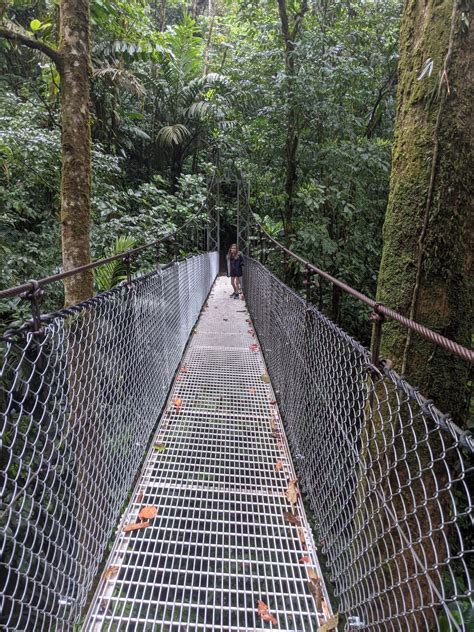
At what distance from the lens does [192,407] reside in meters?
Answer: 2.82

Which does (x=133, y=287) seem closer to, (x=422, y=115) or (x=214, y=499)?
(x=214, y=499)

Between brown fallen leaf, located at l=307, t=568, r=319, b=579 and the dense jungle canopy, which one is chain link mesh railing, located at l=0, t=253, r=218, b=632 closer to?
the dense jungle canopy

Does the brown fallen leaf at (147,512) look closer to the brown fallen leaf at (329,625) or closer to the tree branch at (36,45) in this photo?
the brown fallen leaf at (329,625)

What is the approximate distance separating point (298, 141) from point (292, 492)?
4108 mm

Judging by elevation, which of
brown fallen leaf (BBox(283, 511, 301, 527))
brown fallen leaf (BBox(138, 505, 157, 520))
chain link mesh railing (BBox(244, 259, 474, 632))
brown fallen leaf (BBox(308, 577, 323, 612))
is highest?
chain link mesh railing (BBox(244, 259, 474, 632))

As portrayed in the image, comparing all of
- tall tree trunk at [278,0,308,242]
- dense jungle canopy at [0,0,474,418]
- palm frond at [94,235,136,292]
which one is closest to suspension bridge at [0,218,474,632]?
dense jungle canopy at [0,0,474,418]

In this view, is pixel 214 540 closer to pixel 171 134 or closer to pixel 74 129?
pixel 74 129

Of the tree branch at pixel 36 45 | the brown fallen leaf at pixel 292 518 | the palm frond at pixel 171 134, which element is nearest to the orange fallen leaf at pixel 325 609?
the brown fallen leaf at pixel 292 518

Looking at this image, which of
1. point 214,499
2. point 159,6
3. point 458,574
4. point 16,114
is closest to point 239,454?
point 214,499

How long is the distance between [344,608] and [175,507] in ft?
2.70

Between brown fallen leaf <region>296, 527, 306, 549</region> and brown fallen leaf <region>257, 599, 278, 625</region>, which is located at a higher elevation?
brown fallen leaf <region>296, 527, 306, 549</region>

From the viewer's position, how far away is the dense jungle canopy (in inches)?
47.8

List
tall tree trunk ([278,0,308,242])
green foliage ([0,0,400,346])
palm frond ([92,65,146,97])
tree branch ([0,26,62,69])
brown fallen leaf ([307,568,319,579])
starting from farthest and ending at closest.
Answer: palm frond ([92,65,146,97]), tall tree trunk ([278,0,308,242]), green foliage ([0,0,400,346]), tree branch ([0,26,62,69]), brown fallen leaf ([307,568,319,579])

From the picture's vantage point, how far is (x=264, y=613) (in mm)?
1357
